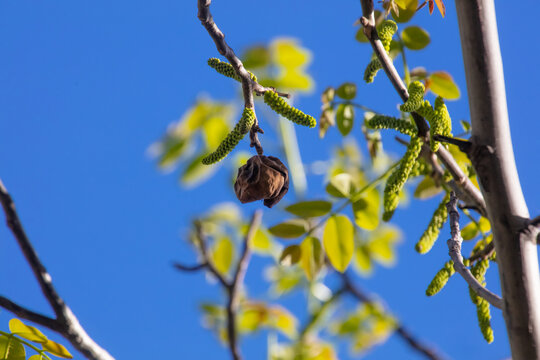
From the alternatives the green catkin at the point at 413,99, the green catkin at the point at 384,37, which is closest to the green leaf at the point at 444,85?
the green catkin at the point at 384,37

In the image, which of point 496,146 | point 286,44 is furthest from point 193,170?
point 496,146

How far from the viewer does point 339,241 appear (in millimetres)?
1685

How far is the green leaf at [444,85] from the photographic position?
5.93 ft

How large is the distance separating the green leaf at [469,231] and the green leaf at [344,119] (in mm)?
498

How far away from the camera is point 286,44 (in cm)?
280

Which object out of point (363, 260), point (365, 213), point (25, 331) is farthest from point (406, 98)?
point (363, 260)

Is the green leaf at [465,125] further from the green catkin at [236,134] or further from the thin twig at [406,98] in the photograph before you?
the green catkin at [236,134]

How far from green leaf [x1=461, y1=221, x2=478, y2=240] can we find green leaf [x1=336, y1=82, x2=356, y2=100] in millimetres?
565

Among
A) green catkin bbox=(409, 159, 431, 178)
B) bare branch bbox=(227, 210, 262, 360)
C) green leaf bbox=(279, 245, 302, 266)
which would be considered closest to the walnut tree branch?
bare branch bbox=(227, 210, 262, 360)

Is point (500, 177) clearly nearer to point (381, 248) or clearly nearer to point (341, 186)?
point (341, 186)

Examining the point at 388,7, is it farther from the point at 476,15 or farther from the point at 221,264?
the point at 221,264

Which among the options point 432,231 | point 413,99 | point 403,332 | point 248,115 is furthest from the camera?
point 403,332

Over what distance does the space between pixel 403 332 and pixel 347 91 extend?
1180 mm

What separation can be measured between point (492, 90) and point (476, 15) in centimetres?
16
